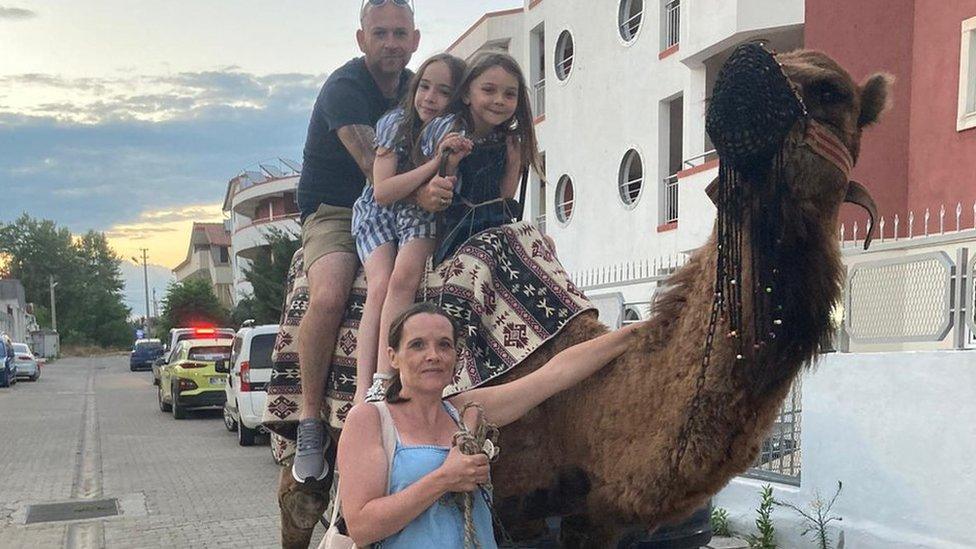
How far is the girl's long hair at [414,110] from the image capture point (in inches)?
124

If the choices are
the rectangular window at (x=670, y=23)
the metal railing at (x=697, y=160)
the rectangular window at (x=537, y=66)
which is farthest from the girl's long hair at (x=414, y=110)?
the rectangular window at (x=537, y=66)

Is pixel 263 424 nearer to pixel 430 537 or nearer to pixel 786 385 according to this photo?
pixel 430 537

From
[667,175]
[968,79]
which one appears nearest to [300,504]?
[968,79]

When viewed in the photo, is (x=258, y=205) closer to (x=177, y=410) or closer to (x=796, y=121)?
(x=177, y=410)

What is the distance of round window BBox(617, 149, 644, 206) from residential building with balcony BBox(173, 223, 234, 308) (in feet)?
188

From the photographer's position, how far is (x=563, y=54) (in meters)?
18.7

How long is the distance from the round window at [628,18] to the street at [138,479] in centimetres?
1035

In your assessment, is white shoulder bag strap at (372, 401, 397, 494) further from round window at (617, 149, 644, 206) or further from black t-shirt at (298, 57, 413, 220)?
round window at (617, 149, 644, 206)

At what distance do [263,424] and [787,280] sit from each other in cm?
274

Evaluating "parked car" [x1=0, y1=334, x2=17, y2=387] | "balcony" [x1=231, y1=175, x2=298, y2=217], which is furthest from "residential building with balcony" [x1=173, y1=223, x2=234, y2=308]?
"parked car" [x1=0, y1=334, x2=17, y2=387]

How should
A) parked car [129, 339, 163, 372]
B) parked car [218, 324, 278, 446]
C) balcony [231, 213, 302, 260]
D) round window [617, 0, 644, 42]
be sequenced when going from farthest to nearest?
parked car [129, 339, 163, 372] → balcony [231, 213, 302, 260] → round window [617, 0, 644, 42] → parked car [218, 324, 278, 446]

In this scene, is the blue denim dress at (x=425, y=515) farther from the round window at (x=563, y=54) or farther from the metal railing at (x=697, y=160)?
the round window at (x=563, y=54)

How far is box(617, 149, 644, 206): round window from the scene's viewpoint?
16.0 meters

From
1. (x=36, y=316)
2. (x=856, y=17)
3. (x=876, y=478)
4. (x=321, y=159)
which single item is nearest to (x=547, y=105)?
(x=856, y=17)
